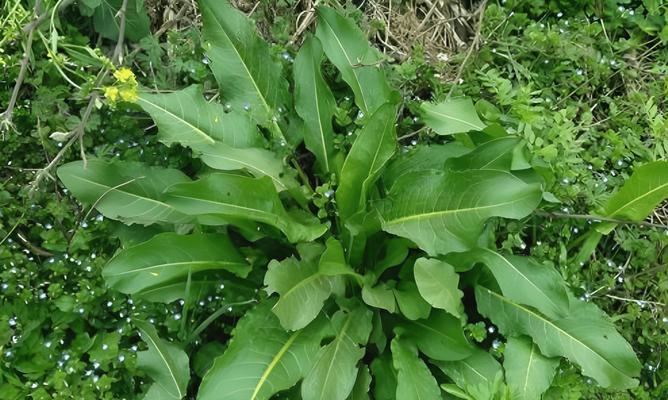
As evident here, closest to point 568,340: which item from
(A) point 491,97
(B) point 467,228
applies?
(B) point 467,228

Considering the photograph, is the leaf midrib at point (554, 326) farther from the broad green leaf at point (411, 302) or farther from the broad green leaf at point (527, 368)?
the broad green leaf at point (411, 302)

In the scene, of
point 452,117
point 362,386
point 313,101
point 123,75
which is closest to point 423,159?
point 452,117

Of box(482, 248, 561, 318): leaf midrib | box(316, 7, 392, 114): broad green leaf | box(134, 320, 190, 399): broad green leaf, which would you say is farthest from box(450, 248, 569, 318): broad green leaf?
box(134, 320, 190, 399): broad green leaf

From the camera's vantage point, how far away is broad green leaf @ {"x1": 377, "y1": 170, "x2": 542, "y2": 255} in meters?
2.00

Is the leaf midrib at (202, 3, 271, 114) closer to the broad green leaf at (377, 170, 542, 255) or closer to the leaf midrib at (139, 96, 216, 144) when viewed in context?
the leaf midrib at (139, 96, 216, 144)

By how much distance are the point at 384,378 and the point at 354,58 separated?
1183mm

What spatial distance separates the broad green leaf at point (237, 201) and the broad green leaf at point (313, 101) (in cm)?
35

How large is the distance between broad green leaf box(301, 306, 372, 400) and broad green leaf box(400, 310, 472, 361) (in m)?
0.17

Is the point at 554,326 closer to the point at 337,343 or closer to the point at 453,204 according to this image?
the point at 453,204

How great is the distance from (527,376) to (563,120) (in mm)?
1008

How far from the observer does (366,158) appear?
225 cm

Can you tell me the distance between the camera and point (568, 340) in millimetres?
2197

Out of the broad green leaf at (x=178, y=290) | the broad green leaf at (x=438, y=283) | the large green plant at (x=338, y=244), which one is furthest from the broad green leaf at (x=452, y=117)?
the broad green leaf at (x=178, y=290)

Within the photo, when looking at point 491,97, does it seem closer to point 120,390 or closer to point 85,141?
point 85,141
